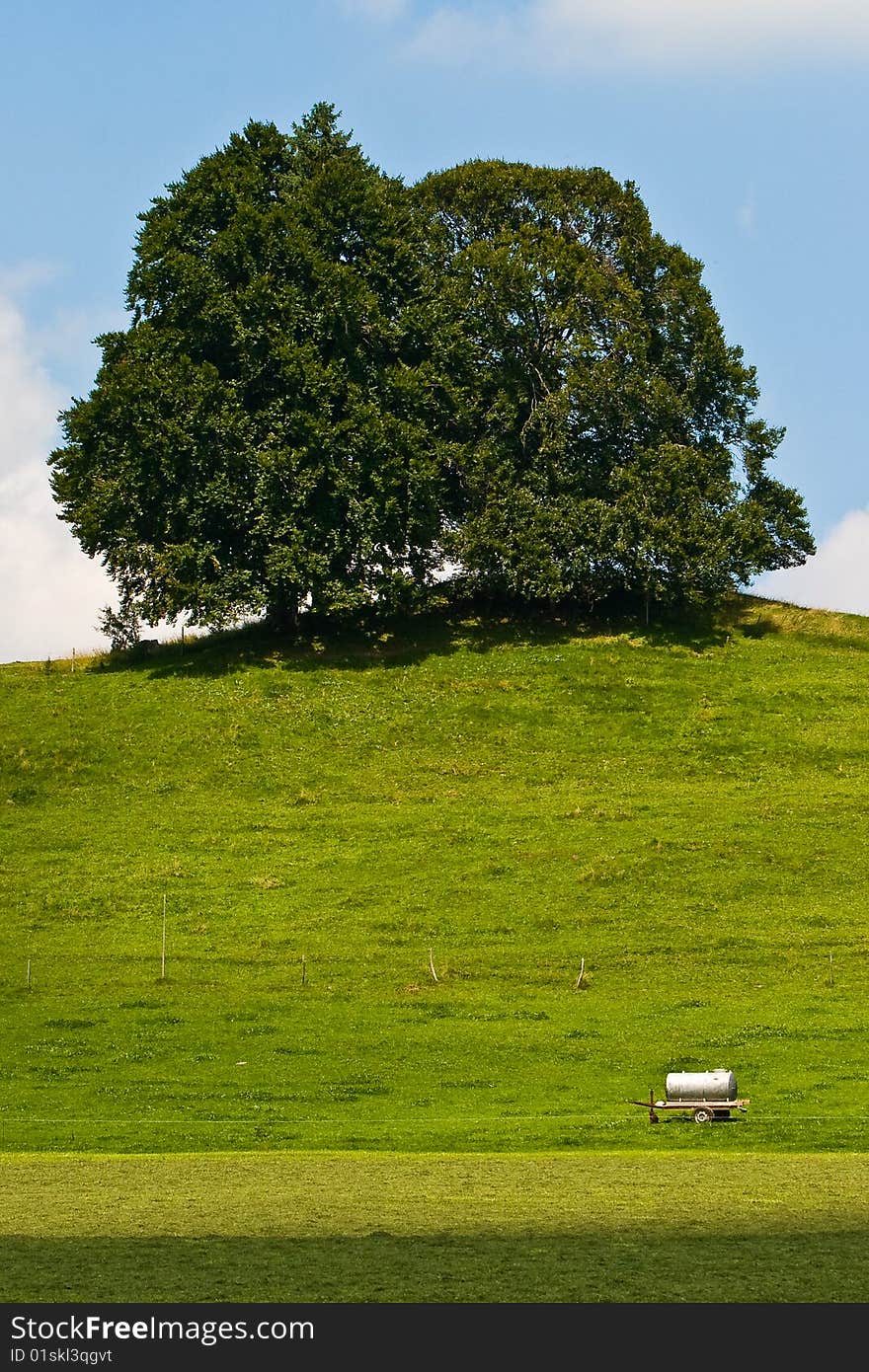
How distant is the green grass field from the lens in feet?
95.5

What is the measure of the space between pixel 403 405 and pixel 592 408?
905cm

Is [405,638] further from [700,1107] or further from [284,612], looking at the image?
[700,1107]

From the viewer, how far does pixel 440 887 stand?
52.4m

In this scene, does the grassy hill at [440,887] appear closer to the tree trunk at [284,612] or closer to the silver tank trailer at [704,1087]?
the silver tank trailer at [704,1087]

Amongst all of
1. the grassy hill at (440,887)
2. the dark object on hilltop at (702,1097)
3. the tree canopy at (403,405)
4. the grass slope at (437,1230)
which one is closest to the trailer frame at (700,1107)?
the dark object on hilltop at (702,1097)

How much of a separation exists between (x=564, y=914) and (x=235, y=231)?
39197 millimetres

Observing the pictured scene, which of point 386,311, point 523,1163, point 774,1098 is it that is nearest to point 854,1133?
point 774,1098

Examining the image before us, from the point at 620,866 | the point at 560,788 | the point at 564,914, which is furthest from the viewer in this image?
the point at 560,788

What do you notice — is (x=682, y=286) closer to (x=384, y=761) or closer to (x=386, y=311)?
(x=386, y=311)

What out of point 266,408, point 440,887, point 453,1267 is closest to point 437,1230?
point 453,1267

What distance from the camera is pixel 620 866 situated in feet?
175

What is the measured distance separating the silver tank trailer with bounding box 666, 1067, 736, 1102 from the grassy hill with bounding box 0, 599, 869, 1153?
2.37 feet

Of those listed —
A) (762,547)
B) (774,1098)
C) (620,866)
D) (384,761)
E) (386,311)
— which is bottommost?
(774,1098)

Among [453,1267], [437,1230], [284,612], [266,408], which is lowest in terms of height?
[437,1230]
